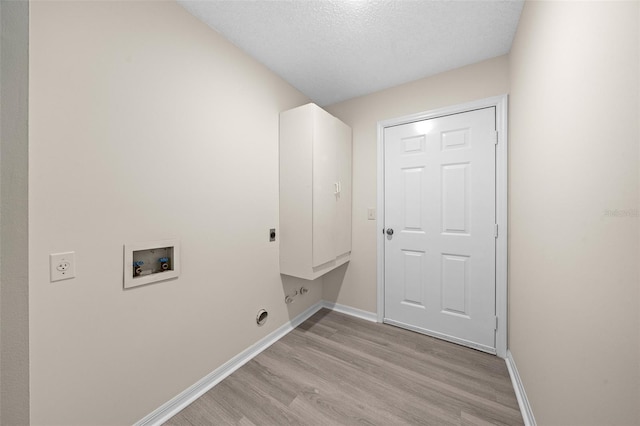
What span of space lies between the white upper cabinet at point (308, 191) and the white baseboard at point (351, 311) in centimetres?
68

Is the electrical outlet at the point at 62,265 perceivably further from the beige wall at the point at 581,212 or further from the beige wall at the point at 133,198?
the beige wall at the point at 581,212

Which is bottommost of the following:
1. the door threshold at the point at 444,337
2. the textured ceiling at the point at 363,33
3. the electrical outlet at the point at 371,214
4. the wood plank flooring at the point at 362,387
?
the wood plank flooring at the point at 362,387

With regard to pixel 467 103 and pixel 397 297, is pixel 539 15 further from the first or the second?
pixel 397 297

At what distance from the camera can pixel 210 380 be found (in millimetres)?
1518

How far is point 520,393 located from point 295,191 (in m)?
2.02

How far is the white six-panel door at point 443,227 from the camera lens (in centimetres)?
185

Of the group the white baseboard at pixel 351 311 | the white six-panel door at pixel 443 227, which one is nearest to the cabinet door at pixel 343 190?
the white six-panel door at pixel 443 227

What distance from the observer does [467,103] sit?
1895 millimetres

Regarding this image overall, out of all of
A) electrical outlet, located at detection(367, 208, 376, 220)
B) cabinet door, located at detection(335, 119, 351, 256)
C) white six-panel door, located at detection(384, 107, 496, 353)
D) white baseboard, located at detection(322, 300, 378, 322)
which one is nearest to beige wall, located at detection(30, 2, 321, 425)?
cabinet door, located at detection(335, 119, 351, 256)

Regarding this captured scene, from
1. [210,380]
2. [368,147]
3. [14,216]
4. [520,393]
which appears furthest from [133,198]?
[520,393]

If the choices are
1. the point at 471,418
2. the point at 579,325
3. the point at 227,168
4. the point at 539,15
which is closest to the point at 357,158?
the point at 227,168

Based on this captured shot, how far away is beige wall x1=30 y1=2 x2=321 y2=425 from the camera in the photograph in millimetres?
923

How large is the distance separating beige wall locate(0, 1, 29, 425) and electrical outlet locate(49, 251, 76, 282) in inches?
2.7

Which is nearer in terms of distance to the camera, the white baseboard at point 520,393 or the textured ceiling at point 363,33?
the white baseboard at point 520,393
